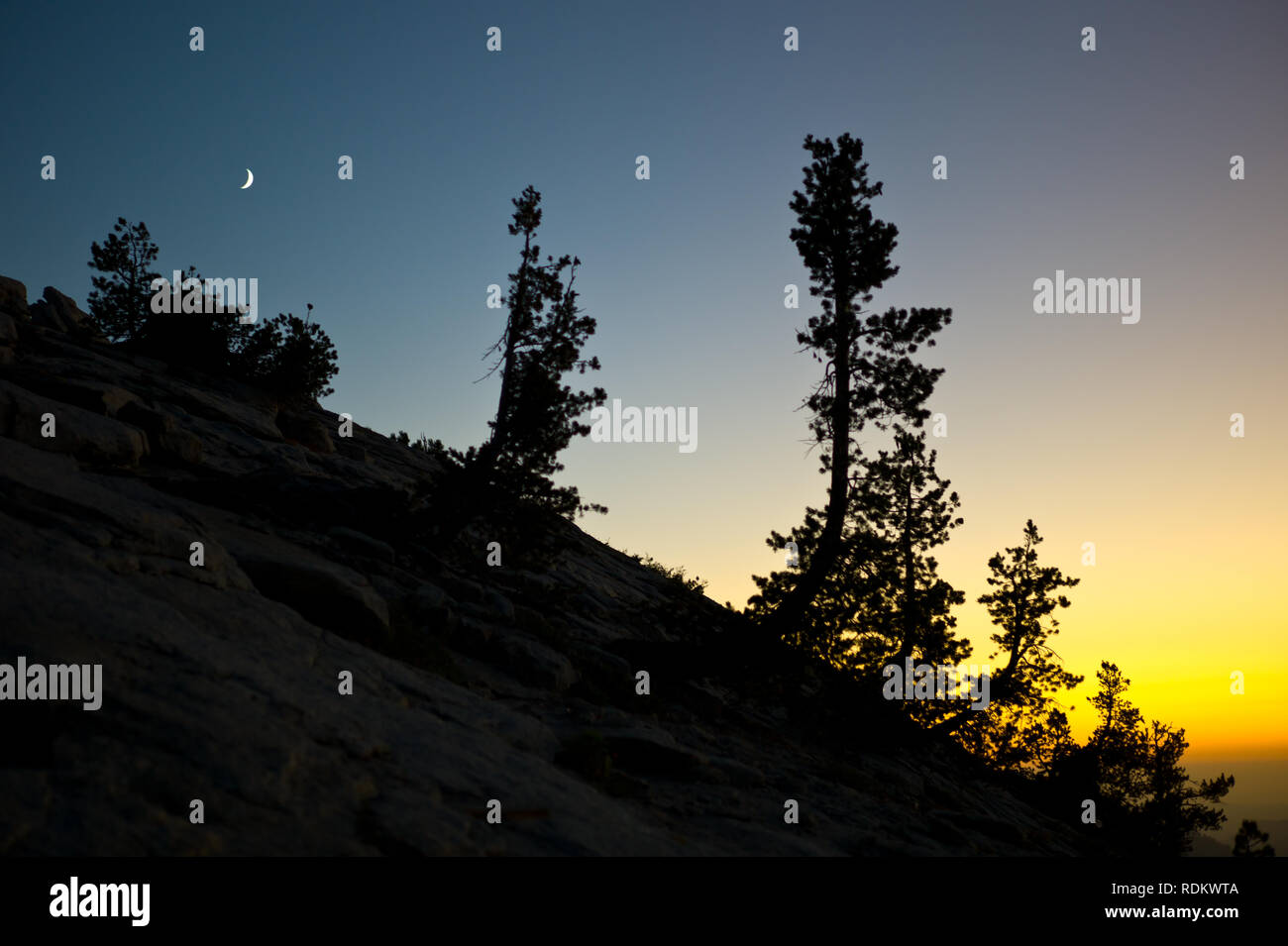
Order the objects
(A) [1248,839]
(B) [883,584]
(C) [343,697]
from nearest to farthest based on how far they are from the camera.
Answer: (C) [343,697] < (B) [883,584] < (A) [1248,839]

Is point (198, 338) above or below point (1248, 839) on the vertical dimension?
above

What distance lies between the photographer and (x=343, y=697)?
905cm

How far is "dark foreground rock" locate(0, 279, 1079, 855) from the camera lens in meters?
6.23

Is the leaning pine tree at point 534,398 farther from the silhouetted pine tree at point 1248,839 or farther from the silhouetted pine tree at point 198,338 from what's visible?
the silhouetted pine tree at point 1248,839

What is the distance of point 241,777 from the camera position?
6.36m

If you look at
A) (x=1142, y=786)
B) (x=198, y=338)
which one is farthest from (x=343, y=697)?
(x=1142, y=786)

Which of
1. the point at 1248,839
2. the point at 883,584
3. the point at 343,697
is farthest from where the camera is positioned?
the point at 1248,839

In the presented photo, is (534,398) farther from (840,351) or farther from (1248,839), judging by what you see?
(1248,839)

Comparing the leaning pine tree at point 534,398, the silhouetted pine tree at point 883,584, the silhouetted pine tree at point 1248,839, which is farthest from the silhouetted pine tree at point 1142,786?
the leaning pine tree at point 534,398

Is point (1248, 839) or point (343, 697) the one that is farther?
point (1248, 839)
